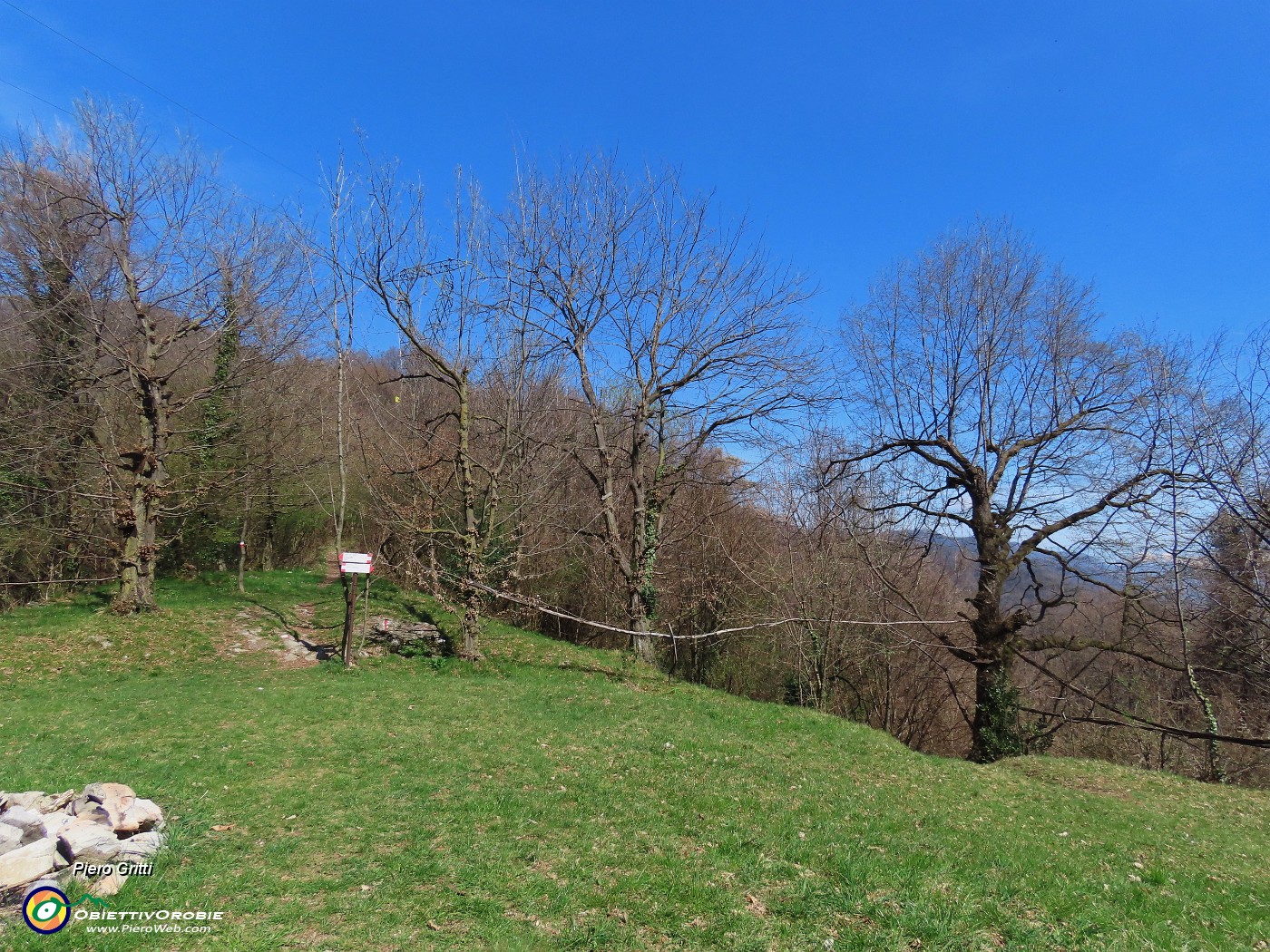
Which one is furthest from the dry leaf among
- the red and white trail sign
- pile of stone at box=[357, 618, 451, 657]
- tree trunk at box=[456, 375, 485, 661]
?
pile of stone at box=[357, 618, 451, 657]

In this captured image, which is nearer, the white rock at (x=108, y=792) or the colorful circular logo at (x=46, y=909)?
the colorful circular logo at (x=46, y=909)

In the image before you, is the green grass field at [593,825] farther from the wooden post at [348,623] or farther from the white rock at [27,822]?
the wooden post at [348,623]

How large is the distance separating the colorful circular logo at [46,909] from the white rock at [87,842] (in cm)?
32

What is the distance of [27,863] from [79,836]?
35 cm

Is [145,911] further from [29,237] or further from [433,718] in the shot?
[29,237]

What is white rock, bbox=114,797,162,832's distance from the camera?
4199mm

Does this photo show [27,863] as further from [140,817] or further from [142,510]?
[142,510]

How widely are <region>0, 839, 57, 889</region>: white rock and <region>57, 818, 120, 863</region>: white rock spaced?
0.09 metres

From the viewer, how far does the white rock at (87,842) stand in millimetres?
3764

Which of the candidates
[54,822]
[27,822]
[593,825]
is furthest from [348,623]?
[593,825]

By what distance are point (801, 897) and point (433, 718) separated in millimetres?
5997

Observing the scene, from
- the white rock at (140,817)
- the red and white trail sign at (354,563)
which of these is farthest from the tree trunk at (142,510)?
the white rock at (140,817)

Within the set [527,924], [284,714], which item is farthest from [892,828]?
[284,714]

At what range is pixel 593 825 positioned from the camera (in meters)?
5.26
